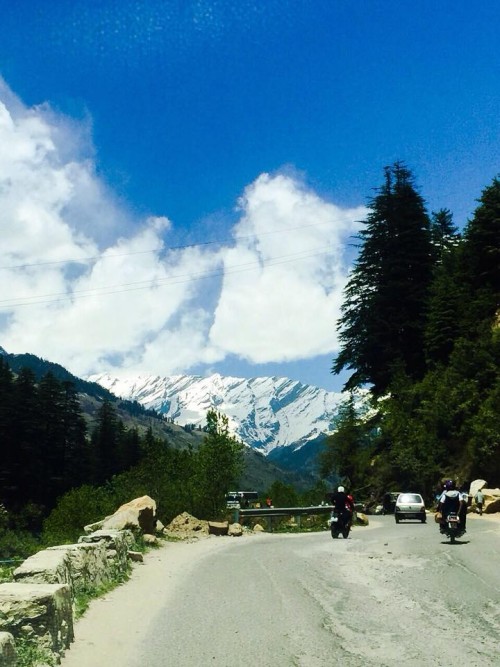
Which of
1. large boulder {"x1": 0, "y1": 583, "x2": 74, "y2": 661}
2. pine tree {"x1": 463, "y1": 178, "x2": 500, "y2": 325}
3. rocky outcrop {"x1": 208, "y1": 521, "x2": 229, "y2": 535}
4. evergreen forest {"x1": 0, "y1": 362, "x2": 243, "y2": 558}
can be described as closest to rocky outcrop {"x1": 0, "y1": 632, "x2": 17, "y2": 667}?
large boulder {"x1": 0, "y1": 583, "x2": 74, "y2": 661}

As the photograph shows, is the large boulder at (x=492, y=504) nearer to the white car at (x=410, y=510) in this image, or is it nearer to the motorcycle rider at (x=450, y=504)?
the white car at (x=410, y=510)

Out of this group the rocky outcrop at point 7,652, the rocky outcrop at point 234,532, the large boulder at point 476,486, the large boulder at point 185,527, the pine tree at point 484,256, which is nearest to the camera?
the rocky outcrop at point 7,652

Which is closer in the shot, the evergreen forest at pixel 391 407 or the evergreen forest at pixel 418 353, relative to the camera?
the evergreen forest at pixel 391 407

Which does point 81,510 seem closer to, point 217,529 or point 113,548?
point 217,529

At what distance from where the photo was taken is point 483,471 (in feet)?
132

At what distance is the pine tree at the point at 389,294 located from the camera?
187 ft

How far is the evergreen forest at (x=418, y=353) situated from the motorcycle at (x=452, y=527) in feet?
66.1

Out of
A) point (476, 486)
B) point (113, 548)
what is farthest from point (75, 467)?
point (113, 548)

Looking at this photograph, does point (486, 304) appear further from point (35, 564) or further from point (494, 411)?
point (35, 564)

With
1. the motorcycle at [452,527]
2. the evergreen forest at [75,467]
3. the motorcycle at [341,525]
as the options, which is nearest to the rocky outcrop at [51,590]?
the evergreen forest at [75,467]

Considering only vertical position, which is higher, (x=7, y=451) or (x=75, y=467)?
(x=7, y=451)

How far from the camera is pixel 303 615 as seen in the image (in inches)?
340

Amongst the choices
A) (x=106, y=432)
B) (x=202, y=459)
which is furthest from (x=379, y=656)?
(x=106, y=432)

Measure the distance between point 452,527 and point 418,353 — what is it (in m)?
39.7
